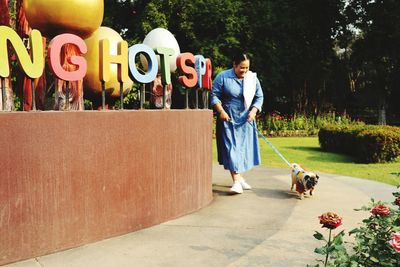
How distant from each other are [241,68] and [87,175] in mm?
2941

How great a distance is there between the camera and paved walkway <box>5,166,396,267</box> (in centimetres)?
357

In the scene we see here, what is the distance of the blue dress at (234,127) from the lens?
6.19 meters

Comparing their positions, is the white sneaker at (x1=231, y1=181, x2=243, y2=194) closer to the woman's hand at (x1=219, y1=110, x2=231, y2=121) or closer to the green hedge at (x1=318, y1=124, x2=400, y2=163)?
the woman's hand at (x1=219, y1=110, x2=231, y2=121)

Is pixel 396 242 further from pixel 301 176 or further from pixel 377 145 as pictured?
pixel 377 145

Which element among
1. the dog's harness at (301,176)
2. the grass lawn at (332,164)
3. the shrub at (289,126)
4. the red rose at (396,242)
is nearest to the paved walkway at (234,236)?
the dog's harness at (301,176)

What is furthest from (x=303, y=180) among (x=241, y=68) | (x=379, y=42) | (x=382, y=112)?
(x=382, y=112)

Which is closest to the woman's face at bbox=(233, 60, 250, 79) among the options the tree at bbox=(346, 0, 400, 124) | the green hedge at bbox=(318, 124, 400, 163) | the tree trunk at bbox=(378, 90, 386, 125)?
the green hedge at bbox=(318, 124, 400, 163)

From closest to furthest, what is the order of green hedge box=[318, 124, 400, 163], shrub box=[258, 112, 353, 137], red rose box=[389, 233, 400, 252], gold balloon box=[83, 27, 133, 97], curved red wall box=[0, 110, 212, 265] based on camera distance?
red rose box=[389, 233, 400, 252], curved red wall box=[0, 110, 212, 265], gold balloon box=[83, 27, 133, 97], green hedge box=[318, 124, 400, 163], shrub box=[258, 112, 353, 137]

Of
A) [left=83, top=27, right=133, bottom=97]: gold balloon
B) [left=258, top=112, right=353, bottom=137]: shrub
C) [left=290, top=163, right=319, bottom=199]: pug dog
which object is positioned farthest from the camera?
[left=258, top=112, right=353, bottom=137]: shrub

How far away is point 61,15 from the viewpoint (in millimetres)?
4277

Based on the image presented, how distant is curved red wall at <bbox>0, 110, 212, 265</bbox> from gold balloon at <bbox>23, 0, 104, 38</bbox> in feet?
3.18

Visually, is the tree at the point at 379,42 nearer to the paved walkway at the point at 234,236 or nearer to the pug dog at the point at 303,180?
the pug dog at the point at 303,180

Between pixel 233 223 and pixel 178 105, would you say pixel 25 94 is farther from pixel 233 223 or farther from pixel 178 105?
pixel 178 105

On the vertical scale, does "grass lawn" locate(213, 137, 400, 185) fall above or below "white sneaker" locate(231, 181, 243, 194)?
below
